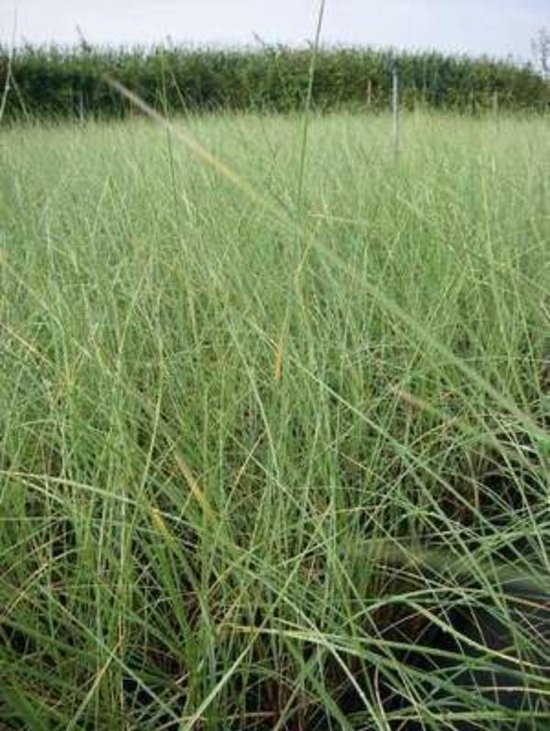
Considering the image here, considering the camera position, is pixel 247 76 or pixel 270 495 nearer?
pixel 270 495

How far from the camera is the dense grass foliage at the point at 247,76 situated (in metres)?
9.29

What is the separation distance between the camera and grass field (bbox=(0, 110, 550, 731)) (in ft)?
2.27

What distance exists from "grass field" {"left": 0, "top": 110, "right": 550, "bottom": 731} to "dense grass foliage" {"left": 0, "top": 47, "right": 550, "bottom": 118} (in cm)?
795

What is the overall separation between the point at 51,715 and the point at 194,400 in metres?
0.39

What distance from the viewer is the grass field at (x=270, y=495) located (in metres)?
0.69

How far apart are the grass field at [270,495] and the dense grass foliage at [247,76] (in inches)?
313

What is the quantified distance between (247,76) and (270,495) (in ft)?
32.8

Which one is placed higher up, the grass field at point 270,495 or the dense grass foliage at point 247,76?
the dense grass foliage at point 247,76

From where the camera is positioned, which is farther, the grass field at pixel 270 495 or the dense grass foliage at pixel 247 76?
the dense grass foliage at pixel 247 76

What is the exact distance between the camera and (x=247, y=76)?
9.97m

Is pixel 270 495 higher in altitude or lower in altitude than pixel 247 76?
lower

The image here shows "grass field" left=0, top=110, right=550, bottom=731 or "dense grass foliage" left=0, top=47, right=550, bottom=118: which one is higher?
"dense grass foliage" left=0, top=47, right=550, bottom=118

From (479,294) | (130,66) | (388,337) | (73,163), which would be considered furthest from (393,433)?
(130,66)

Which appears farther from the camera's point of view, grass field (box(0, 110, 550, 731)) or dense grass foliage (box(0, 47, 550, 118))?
dense grass foliage (box(0, 47, 550, 118))
